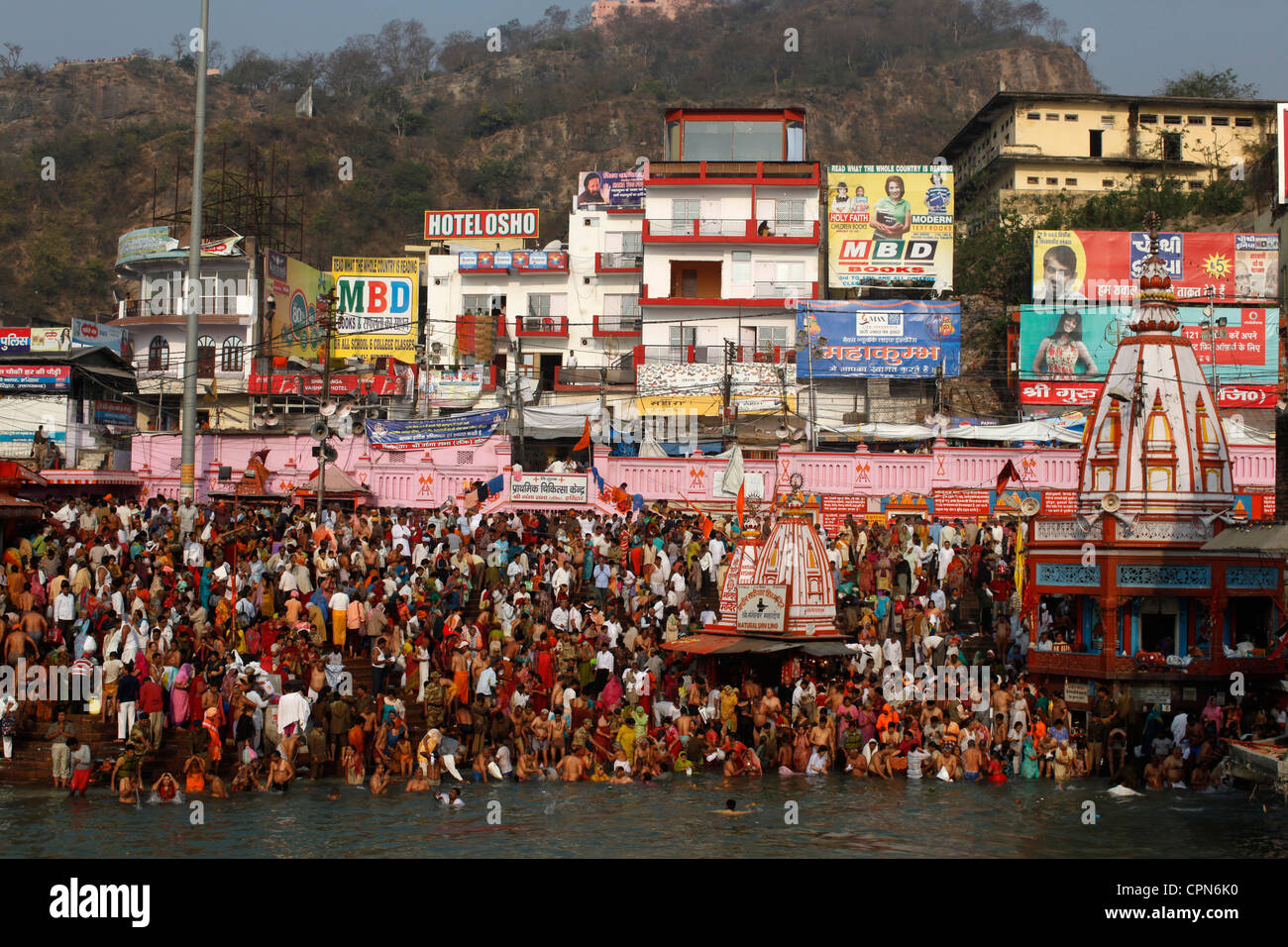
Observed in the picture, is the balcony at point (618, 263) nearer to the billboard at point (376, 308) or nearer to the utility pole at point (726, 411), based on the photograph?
the billboard at point (376, 308)

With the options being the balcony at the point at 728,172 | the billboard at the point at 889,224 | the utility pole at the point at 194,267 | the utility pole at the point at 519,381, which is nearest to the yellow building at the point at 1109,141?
the billboard at the point at 889,224

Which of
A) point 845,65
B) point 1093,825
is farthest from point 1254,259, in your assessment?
point 845,65

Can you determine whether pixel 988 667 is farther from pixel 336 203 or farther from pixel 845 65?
pixel 845 65

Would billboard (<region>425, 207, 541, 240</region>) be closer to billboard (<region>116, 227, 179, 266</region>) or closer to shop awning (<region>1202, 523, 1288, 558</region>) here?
billboard (<region>116, 227, 179, 266</region>)

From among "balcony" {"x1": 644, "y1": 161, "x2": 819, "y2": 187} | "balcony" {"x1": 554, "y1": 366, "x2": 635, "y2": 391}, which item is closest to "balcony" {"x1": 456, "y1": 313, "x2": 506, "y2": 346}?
"balcony" {"x1": 554, "y1": 366, "x2": 635, "y2": 391}

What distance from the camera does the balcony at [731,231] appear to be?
48.2 m

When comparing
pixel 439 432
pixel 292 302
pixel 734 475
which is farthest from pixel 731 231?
pixel 734 475

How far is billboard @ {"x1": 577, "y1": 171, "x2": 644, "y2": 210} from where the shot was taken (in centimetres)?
5256

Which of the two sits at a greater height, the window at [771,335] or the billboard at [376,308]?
the billboard at [376,308]

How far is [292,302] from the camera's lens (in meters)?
53.3

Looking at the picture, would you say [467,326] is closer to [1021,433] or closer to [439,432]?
[439,432]

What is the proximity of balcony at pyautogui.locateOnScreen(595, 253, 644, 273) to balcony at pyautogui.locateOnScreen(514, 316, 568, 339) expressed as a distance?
7.54 feet

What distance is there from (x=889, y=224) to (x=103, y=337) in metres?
25.5

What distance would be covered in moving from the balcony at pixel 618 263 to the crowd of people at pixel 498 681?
84.9 ft
